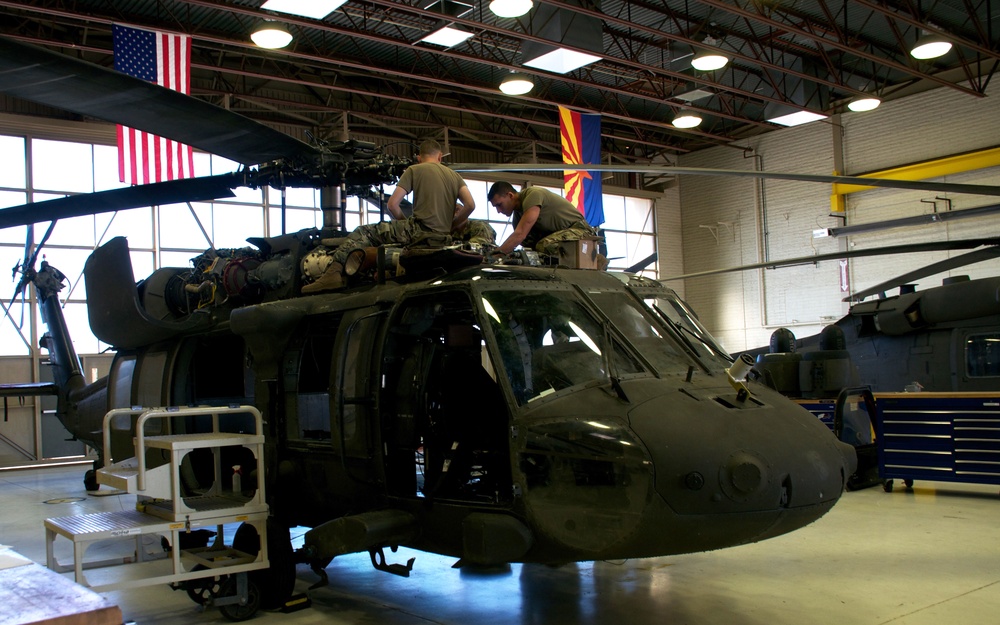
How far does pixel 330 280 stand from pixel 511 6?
8.65 meters

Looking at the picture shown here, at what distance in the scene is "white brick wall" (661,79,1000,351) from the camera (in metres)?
20.8

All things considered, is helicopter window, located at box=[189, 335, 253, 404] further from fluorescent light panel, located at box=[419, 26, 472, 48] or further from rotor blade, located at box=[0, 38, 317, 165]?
fluorescent light panel, located at box=[419, 26, 472, 48]

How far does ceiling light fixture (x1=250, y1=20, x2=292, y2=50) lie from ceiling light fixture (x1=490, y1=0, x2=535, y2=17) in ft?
11.8

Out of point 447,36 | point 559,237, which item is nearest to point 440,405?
point 559,237

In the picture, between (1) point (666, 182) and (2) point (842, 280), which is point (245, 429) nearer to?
(2) point (842, 280)

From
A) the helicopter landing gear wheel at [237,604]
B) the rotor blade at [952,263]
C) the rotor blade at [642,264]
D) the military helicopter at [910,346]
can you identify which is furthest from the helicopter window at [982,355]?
the helicopter landing gear wheel at [237,604]

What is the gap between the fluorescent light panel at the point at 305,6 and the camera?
13455 mm

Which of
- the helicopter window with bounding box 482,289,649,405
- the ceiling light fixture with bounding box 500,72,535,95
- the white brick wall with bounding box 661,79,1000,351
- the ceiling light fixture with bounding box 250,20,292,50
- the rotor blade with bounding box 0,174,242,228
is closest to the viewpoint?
the helicopter window with bounding box 482,289,649,405

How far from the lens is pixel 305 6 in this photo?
1364 centimetres

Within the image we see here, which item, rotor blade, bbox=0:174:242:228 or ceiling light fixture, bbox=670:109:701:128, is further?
ceiling light fixture, bbox=670:109:701:128

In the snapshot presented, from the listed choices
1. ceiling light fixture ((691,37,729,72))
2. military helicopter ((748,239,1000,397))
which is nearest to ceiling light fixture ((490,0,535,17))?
ceiling light fixture ((691,37,729,72))

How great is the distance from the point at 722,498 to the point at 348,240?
11.4ft

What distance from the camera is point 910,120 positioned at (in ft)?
71.6

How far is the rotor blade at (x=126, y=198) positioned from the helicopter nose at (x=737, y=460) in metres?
3.92
